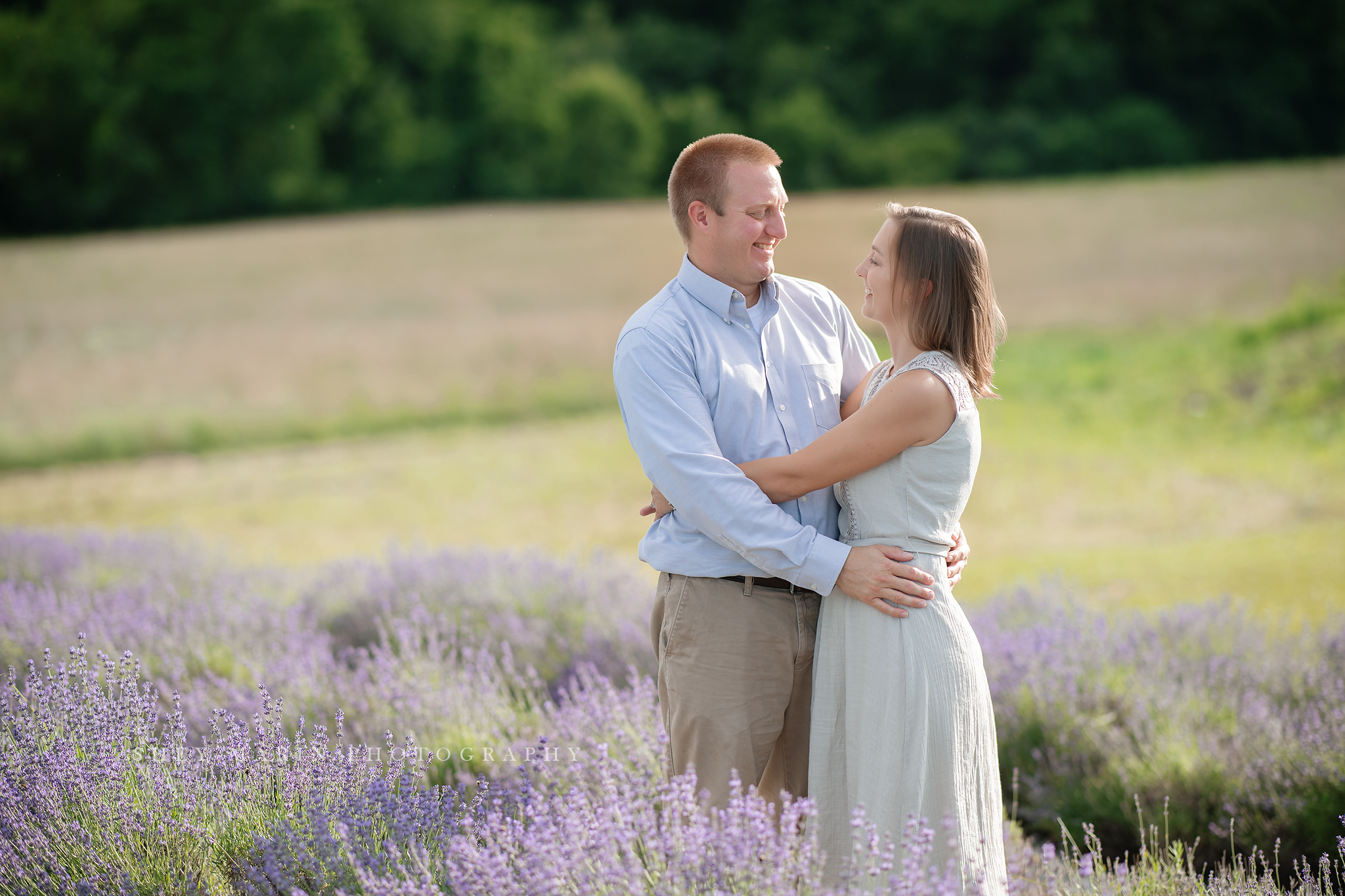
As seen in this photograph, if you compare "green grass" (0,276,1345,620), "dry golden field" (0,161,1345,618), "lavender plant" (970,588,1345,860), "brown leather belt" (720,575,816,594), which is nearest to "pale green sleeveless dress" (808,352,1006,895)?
"brown leather belt" (720,575,816,594)

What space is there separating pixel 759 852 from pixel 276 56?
39529 millimetres

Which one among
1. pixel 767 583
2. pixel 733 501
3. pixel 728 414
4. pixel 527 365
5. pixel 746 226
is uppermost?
pixel 746 226

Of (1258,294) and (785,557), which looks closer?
(785,557)

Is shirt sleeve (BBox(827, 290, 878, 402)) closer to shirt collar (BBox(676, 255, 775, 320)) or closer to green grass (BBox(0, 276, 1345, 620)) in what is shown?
shirt collar (BBox(676, 255, 775, 320))

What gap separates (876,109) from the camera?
45094 mm

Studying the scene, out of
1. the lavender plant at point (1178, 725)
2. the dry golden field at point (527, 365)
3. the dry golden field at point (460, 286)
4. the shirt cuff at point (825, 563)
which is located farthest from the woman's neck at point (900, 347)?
the dry golden field at point (460, 286)

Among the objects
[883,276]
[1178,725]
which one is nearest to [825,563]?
[883,276]

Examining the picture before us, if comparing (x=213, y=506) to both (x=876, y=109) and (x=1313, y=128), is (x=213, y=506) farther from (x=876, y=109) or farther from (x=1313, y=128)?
(x=1313, y=128)

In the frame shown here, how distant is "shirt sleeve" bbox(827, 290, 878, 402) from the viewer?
3080 millimetres

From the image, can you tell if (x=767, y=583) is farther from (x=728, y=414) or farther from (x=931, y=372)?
(x=931, y=372)

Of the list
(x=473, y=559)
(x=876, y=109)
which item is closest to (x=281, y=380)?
(x=473, y=559)

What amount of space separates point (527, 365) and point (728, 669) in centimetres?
1347

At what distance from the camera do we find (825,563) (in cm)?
254

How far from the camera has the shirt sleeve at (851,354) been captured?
3080 millimetres
